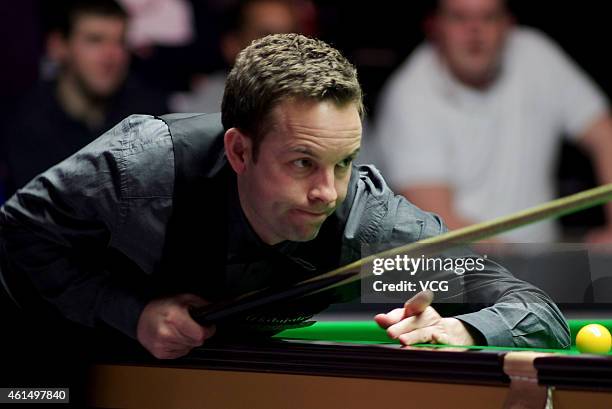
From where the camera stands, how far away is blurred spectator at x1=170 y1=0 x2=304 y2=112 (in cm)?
436

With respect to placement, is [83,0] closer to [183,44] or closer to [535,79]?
[183,44]

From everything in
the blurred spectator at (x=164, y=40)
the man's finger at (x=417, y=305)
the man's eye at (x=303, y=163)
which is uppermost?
the blurred spectator at (x=164, y=40)

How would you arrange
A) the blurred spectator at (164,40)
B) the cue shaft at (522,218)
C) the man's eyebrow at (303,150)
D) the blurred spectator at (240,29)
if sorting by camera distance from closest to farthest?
the cue shaft at (522,218) → the man's eyebrow at (303,150) → the blurred spectator at (240,29) → the blurred spectator at (164,40)

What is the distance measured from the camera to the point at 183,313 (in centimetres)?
218

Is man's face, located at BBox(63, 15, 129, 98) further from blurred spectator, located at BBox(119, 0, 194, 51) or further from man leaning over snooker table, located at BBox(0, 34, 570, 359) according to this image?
Result: man leaning over snooker table, located at BBox(0, 34, 570, 359)

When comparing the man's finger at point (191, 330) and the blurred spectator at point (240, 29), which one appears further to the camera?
the blurred spectator at point (240, 29)

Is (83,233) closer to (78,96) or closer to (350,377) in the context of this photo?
(350,377)

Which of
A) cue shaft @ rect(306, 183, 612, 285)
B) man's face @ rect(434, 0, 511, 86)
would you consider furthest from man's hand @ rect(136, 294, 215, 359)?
man's face @ rect(434, 0, 511, 86)

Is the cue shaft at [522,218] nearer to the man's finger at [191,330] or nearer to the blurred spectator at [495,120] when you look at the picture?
the man's finger at [191,330]

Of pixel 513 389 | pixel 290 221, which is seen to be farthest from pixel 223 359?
pixel 513 389

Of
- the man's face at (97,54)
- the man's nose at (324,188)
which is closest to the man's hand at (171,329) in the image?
the man's nose at (324,188)

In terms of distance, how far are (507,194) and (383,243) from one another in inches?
87.0

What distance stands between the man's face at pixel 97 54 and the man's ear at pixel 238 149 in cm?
194

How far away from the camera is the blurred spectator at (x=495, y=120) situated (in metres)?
4.33
